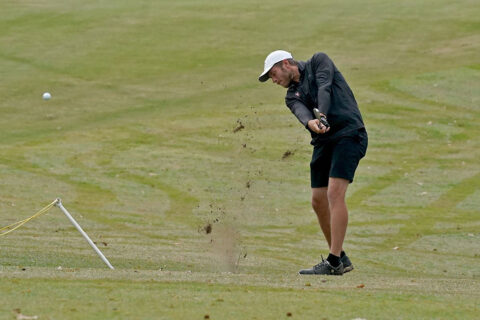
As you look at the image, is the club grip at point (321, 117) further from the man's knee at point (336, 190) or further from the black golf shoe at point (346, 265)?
the black golf shoe at point (346, 265)

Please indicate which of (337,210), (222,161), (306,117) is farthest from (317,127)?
(222,161)

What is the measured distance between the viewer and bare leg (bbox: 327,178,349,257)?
9.81m

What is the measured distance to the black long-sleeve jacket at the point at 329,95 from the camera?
9.71 meters

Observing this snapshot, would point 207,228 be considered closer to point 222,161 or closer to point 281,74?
point 281,74

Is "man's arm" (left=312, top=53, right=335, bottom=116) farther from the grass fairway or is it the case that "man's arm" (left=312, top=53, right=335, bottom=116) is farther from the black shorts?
the grass fairway

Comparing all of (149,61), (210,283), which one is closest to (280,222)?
(210,283)

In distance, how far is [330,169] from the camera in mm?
9930

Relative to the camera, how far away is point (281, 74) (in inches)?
387

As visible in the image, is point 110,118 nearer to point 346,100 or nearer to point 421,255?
point 421,255

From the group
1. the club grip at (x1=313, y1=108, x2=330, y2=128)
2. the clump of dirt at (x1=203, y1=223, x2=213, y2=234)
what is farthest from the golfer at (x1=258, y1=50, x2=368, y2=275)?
the clump of dirt at (x1=203, y1=223, x2=213, y2=234)

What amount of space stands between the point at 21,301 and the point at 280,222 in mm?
9818

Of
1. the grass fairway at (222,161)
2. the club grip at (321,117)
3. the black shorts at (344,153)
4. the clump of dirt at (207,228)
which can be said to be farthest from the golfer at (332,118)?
the clump of dirt at (207,228)

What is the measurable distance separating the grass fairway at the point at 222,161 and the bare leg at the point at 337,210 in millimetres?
513

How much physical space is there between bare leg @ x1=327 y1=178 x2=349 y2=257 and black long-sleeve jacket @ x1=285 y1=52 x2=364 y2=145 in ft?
1.57
